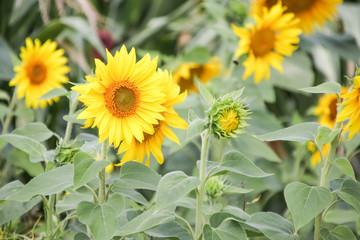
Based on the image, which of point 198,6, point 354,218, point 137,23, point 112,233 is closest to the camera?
point 112,233

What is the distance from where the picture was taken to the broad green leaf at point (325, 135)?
58cm

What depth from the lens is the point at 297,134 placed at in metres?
0.60

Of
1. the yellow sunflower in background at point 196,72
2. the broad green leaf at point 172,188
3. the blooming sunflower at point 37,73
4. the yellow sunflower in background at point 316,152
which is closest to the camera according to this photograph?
the broad green leaf at point 172,188

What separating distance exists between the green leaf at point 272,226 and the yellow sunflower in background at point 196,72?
768mm

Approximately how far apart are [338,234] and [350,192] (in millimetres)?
Answer: 58

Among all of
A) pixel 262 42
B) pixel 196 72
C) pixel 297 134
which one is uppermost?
pixel 297 134

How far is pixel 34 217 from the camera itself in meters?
0.89

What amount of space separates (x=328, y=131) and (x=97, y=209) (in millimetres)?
253

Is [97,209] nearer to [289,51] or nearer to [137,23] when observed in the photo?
[289,51]

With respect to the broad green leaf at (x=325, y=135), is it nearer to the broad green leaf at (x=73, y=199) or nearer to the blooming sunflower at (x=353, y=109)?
the blooming sunflower at (x=353, y=109)

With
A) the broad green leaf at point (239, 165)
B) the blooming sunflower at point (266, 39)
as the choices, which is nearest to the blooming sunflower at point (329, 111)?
the blooming sunflower at point (266, 39)

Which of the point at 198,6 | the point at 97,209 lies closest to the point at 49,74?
the point at 97,209

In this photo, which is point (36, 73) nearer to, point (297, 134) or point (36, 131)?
point (36, 131)

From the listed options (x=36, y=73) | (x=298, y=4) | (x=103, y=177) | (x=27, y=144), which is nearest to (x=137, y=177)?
(x=103, y=177)
